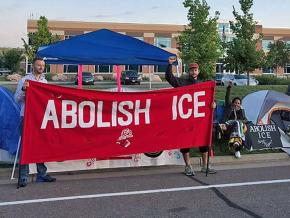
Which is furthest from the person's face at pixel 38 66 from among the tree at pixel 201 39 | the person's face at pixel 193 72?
the tree at pixel 201 39

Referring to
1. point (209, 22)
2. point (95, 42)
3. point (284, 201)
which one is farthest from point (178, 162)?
point (209, 22)

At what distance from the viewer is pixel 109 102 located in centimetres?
752

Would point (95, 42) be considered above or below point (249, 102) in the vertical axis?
above

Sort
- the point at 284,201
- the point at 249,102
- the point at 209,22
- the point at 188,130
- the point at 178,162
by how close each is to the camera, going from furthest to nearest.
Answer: the point at 209,22 → the point at 249,102 → the point at 178,162 → the point at 188,130 → the point at 284,201

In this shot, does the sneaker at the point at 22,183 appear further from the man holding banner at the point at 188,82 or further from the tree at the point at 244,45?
the tree at the point at 244,45

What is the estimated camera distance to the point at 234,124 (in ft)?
32.0

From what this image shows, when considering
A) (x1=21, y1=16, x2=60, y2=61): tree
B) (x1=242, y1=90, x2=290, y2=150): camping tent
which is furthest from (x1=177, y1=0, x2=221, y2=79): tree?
(x1=242, y1=90, x2=290, y2=150): camping tent

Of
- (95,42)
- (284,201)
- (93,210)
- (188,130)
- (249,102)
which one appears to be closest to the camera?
(93,210)

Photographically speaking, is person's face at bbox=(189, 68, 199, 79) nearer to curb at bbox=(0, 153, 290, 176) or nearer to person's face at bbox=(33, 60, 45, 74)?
curb at bbox=(0, 153, 290, 176)

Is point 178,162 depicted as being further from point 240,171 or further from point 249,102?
point 249,102

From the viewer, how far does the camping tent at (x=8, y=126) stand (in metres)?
8.36

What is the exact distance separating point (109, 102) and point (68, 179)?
145cm

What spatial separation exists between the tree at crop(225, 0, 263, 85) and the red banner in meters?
23.7

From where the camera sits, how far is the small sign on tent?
9.94 meters
